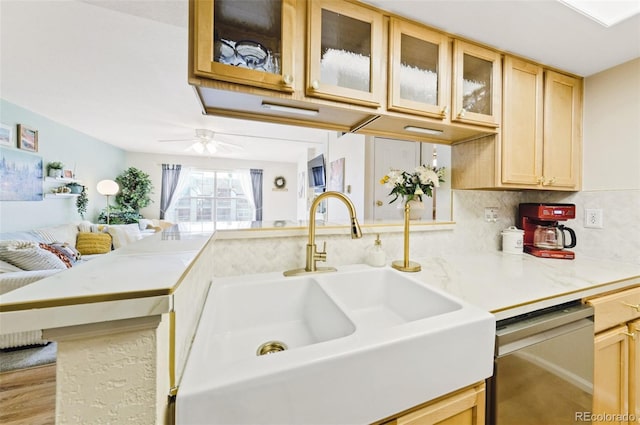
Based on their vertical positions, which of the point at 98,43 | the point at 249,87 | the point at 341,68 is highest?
the point at 98,43

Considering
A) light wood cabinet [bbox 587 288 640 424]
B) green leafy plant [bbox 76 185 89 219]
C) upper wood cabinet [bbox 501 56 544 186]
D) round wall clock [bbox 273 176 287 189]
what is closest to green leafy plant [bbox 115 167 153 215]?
green leafy plant [bbox 76 185 89 219]

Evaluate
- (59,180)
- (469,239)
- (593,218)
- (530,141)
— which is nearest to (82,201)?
(59,180)

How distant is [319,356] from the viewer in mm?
488

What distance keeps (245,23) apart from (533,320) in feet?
4.68

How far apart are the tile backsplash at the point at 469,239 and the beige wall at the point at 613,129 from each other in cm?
9

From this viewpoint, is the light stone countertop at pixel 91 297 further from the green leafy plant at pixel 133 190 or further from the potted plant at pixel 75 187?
the green leafy plant at pixel 133 190

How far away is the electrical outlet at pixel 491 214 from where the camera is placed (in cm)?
161

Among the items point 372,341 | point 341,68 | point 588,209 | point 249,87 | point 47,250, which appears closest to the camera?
point 372,341

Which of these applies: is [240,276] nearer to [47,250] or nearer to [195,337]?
[195,337]

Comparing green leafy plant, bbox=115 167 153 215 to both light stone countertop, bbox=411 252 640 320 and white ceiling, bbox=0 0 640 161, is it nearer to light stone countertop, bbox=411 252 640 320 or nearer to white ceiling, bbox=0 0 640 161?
white ceiling, bbox=0 0 640 161

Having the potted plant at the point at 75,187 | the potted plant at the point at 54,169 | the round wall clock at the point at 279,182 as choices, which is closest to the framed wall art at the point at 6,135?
the potted plant at the point at 54,169

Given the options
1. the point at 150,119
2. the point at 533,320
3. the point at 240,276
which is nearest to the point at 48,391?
the point at 240,276

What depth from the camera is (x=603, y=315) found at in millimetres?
967

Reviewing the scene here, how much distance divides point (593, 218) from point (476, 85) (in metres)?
1.17
